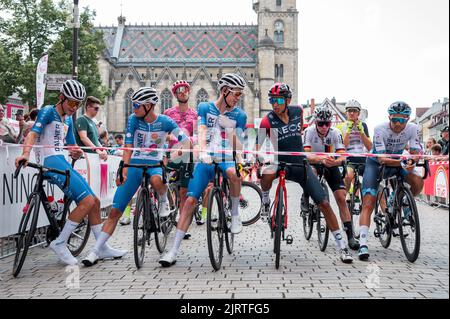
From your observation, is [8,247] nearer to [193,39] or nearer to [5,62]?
[5,62]

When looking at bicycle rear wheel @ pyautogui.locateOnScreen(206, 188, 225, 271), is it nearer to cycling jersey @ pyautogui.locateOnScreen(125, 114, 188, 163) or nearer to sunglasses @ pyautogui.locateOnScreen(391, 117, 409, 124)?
cycling jersey @ pyautogui.locateOnScreen(125, 114, 188, 163)

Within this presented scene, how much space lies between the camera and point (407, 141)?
277 inches

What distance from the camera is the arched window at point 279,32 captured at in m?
98.3

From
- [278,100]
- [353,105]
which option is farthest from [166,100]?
[278,100]

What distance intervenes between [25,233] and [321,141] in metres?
3.77

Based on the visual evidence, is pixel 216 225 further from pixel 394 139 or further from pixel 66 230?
pixel 394 139

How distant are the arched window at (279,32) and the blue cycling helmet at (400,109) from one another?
94.3 m

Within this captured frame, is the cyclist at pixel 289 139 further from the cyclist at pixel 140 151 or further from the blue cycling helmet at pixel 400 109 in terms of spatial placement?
the cyclist at pixel 140 151

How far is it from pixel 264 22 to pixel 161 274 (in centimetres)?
9591

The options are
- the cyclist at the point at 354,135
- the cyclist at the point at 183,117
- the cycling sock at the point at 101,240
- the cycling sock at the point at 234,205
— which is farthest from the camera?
the cyclist at the point at 183,117

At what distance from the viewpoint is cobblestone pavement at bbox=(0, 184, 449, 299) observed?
4801 millimetres

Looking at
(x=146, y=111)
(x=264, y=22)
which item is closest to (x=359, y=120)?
(x=146, y=111)

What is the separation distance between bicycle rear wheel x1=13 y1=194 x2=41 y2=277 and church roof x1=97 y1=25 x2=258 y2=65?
9726cm

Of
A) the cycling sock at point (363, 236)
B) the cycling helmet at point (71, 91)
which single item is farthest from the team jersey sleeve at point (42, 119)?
the cycling sock at point (363, 236)
